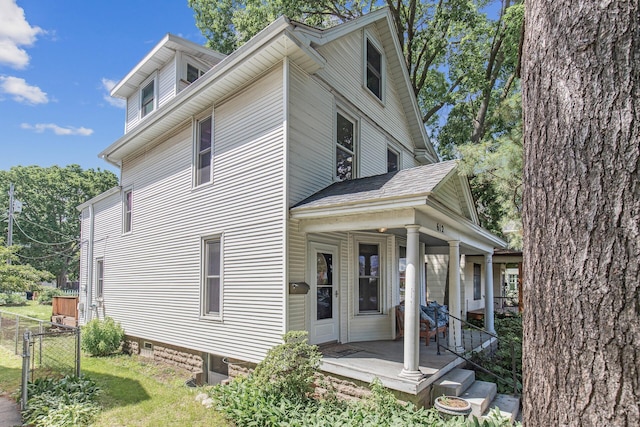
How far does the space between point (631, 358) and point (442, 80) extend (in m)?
18.2

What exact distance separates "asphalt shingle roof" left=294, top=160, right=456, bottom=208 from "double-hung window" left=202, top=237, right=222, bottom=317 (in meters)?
2.60

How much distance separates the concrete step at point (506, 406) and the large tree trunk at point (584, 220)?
4675mm

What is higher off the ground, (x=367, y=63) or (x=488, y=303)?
(x=367, y=63)

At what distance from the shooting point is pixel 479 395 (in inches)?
231

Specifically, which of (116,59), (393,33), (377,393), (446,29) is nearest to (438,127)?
(446,29)

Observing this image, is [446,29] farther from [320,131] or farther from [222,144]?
[222,144]

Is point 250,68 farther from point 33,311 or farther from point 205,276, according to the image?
point 33,311

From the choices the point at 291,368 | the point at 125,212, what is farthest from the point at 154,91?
the point at 291,368

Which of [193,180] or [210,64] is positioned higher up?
[210,64]

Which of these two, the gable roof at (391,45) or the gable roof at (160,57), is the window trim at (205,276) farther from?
the gable roof at (160,57)

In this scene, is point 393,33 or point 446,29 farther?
point 446,29

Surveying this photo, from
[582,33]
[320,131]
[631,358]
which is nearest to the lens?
[631,358]

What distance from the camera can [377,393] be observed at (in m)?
5.31

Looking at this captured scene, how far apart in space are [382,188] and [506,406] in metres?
4.03
